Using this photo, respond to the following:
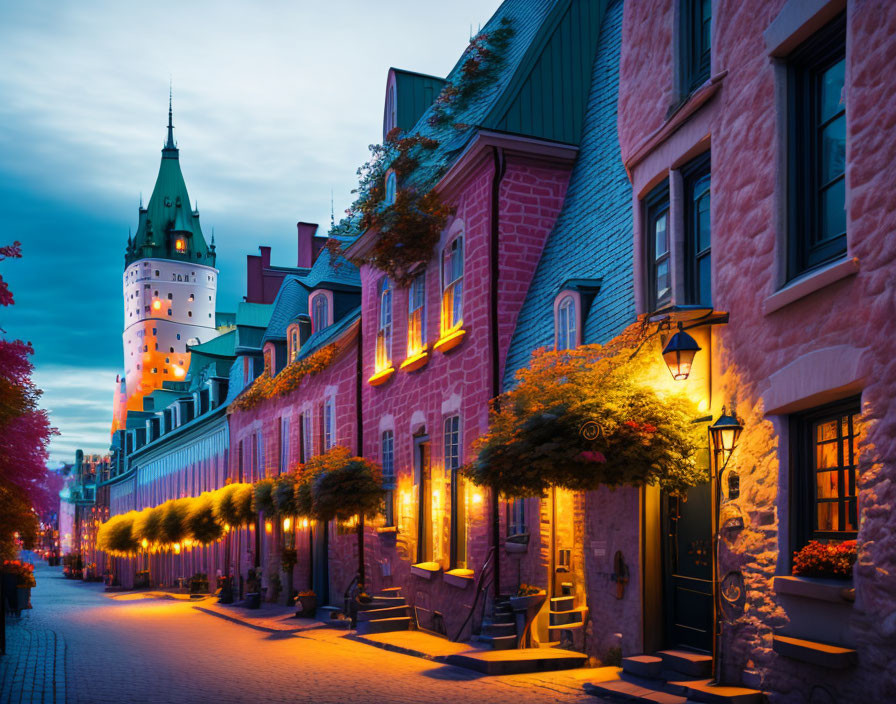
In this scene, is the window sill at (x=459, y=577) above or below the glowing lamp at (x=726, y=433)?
below

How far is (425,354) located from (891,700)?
12267mm

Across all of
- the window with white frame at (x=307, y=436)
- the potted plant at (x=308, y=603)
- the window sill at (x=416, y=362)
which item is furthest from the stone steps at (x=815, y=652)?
the window with white frame at (x=307, y=436)

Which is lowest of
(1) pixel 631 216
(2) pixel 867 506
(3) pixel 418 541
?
(3) pixel 418 541

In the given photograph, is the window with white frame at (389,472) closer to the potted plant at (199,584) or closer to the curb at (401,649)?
the curb at (401,649)

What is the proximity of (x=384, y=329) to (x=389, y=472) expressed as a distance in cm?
293

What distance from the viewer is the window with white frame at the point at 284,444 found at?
2918 centimetres

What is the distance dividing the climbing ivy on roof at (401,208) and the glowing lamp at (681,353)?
8.72 m

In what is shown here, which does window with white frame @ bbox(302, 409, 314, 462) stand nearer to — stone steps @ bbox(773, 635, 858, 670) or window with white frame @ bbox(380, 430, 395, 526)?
window with white frame @ bbox(380, 430, 395, 526)

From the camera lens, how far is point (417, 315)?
19.9 metres

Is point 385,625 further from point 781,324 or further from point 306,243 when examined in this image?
point 306,243

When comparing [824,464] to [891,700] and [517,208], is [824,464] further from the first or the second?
[517,208]

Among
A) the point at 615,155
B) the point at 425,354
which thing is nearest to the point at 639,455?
the point at 615,155

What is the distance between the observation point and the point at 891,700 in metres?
Result: 7.10

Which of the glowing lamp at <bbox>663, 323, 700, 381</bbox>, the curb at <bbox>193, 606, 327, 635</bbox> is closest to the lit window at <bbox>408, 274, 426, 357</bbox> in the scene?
the curb at <bbox>193, 606, 327, 635</bbox>
